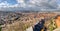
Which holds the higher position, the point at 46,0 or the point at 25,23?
the point at 46,0

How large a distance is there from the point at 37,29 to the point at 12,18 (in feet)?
1.77

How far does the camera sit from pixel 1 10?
14.3ft

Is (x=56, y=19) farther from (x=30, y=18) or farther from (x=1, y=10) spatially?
(x=1, y=10)

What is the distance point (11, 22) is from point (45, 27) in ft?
2.22

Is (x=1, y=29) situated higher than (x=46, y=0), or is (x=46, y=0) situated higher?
(x=46, y=0)

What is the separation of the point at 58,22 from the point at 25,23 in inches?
25.5

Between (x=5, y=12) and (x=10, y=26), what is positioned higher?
(x=5, y=12)

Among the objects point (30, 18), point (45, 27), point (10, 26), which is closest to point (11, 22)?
point (10, 26)

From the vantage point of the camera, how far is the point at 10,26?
436 cm

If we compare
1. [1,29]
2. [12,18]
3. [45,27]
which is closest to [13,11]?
[12,18]

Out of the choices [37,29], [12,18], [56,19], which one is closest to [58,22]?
[56,19]

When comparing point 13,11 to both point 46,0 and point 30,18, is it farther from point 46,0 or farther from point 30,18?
point 46,0

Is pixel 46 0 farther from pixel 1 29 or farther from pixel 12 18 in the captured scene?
pixel 1 29

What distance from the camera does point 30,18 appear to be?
173 inches
